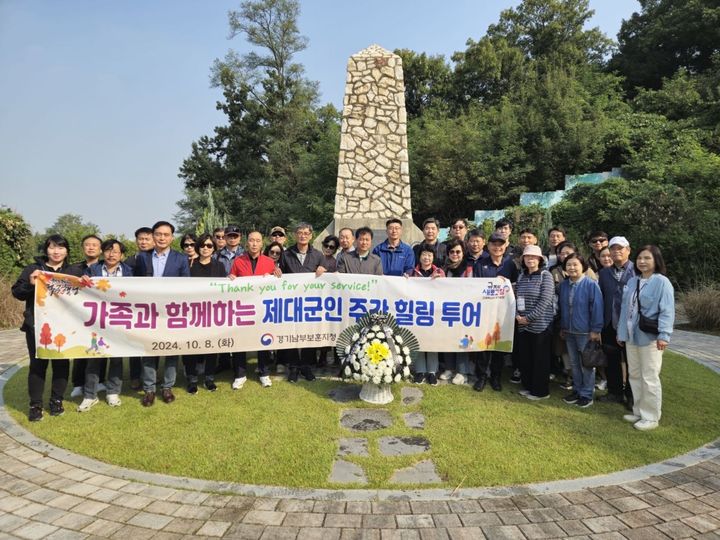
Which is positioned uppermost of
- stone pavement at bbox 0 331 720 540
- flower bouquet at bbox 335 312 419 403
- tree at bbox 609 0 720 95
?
tree at bbox 609 0 720 95

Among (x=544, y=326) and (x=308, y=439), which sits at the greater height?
(x=544, y=326)

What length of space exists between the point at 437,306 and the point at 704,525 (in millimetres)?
2893

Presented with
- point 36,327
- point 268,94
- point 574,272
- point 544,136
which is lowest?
point 36,327

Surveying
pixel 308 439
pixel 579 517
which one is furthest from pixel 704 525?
pixel 308 439

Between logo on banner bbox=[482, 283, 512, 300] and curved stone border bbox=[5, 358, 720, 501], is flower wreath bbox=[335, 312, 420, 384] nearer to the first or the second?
logo on banner bbox=[482, 283, 512, 300]

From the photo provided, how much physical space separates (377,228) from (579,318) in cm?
464

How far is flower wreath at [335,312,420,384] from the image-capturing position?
4277mm

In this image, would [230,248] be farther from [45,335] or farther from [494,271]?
[494,271]

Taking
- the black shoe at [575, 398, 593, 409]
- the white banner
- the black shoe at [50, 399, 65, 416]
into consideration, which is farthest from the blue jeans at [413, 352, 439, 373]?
the black shoe at [50, 399, 65, 416]

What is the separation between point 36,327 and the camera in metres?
4.17

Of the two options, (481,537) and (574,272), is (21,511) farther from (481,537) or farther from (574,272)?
(574,272)

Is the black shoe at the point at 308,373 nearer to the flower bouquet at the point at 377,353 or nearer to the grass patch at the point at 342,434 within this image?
the grass patch at the point at 342,434

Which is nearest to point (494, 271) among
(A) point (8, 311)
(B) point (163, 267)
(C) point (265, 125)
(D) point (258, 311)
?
(D) point (258, 311)

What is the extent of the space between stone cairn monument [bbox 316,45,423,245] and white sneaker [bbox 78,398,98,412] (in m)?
4.94
